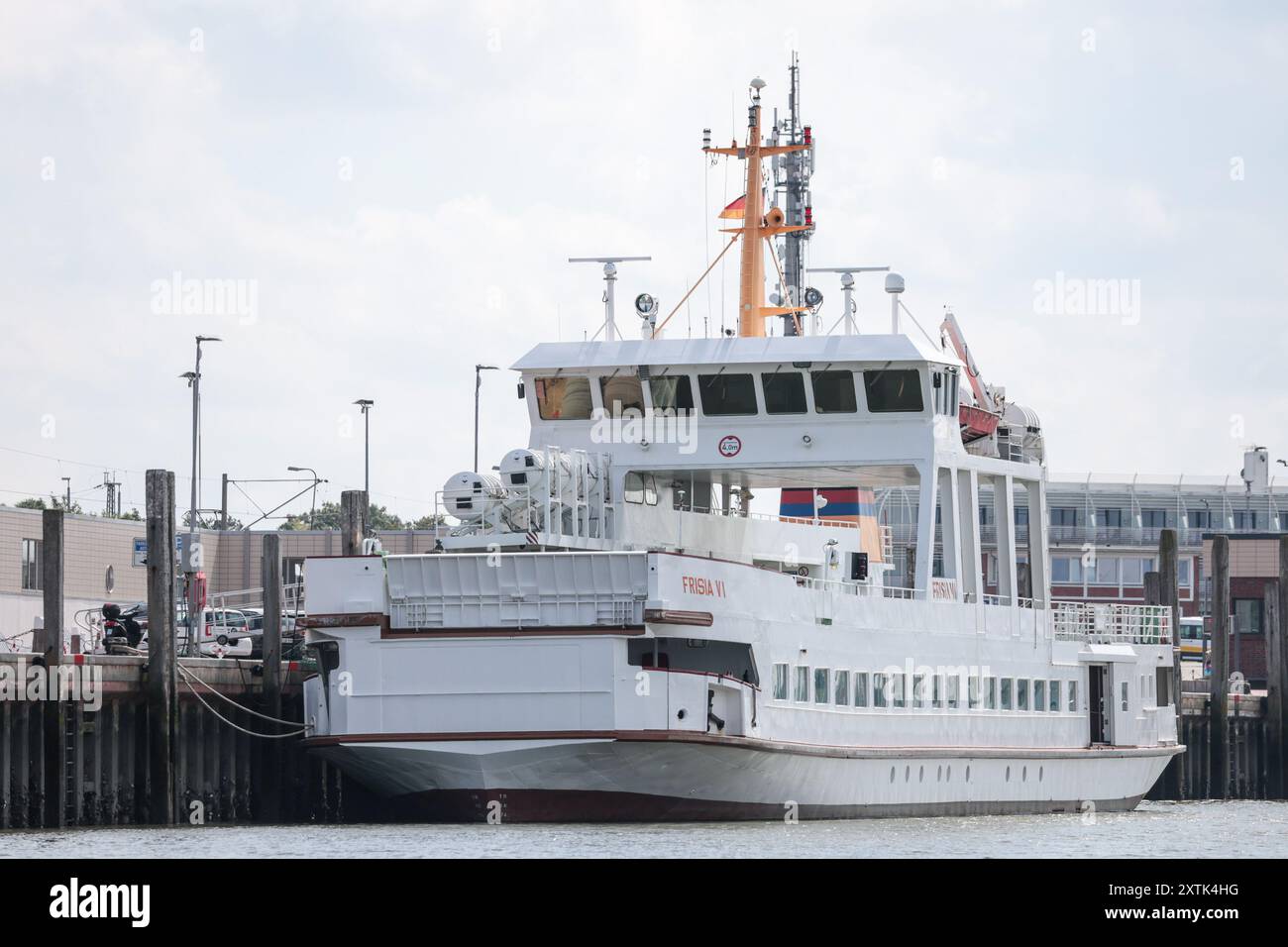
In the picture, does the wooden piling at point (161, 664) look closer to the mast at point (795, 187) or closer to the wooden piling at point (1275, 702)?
the wooden piling at point (1275, 702)

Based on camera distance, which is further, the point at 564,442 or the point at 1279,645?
the point at 1279,645

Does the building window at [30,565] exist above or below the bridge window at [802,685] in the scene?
above

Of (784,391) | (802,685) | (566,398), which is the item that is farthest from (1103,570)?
(802,685)

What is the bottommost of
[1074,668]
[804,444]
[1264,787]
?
[1264,787]

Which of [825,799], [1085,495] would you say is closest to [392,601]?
[825,799]

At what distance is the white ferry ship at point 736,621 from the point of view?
1123 inches

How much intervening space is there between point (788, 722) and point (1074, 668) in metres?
10.7

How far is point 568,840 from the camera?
26141 millimetres

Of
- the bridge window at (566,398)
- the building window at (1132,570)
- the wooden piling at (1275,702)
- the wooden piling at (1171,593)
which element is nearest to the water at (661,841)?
the bridge window at (566,398)

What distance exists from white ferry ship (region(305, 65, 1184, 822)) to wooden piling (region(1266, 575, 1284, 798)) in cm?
756

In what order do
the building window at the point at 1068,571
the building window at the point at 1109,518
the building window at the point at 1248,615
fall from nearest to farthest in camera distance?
the building window at the point at 1248,615 → the building window at the point at 1068,571 → the building window at the point at 1109,518

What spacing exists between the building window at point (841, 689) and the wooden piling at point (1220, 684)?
63.2ft

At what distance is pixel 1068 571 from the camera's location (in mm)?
96375

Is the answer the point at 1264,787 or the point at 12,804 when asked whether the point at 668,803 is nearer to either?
the point at 12,804
